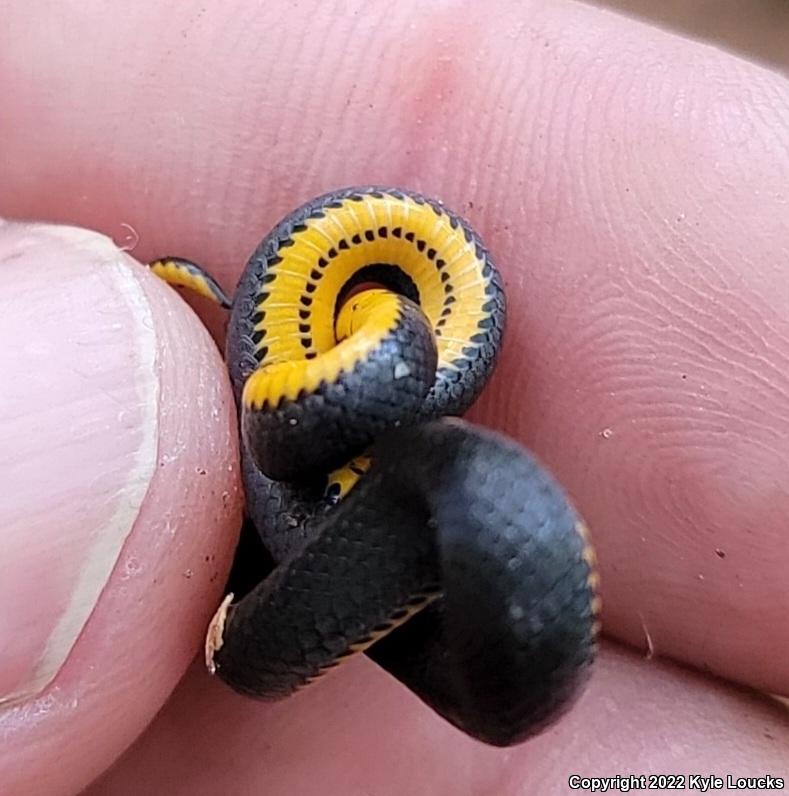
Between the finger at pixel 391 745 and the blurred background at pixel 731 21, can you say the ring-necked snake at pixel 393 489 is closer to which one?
the finger at pixel 391 745

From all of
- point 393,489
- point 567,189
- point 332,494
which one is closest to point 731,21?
point 567,189

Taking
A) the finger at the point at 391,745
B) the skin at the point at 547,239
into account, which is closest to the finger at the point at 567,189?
the skin at the point at 547,239

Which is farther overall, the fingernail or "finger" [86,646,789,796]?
"finger" [86,646,789,796]

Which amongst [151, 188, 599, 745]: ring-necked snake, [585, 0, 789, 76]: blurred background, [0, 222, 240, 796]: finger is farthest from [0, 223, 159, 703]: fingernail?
[585, 0, 789, 76]: blurred background

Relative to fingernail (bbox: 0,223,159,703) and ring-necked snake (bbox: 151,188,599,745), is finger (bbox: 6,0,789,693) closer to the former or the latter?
ring-necked snake (bbox: 151,188,599,745)

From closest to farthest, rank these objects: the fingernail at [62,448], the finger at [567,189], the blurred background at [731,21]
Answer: the fingernail at [62,448] → the finger at [567,189] → the blurred background at [731,21]

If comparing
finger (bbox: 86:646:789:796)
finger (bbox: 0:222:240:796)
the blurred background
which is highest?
the blurred background

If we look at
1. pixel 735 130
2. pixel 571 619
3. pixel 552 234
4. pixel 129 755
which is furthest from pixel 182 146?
pixel 571 619
